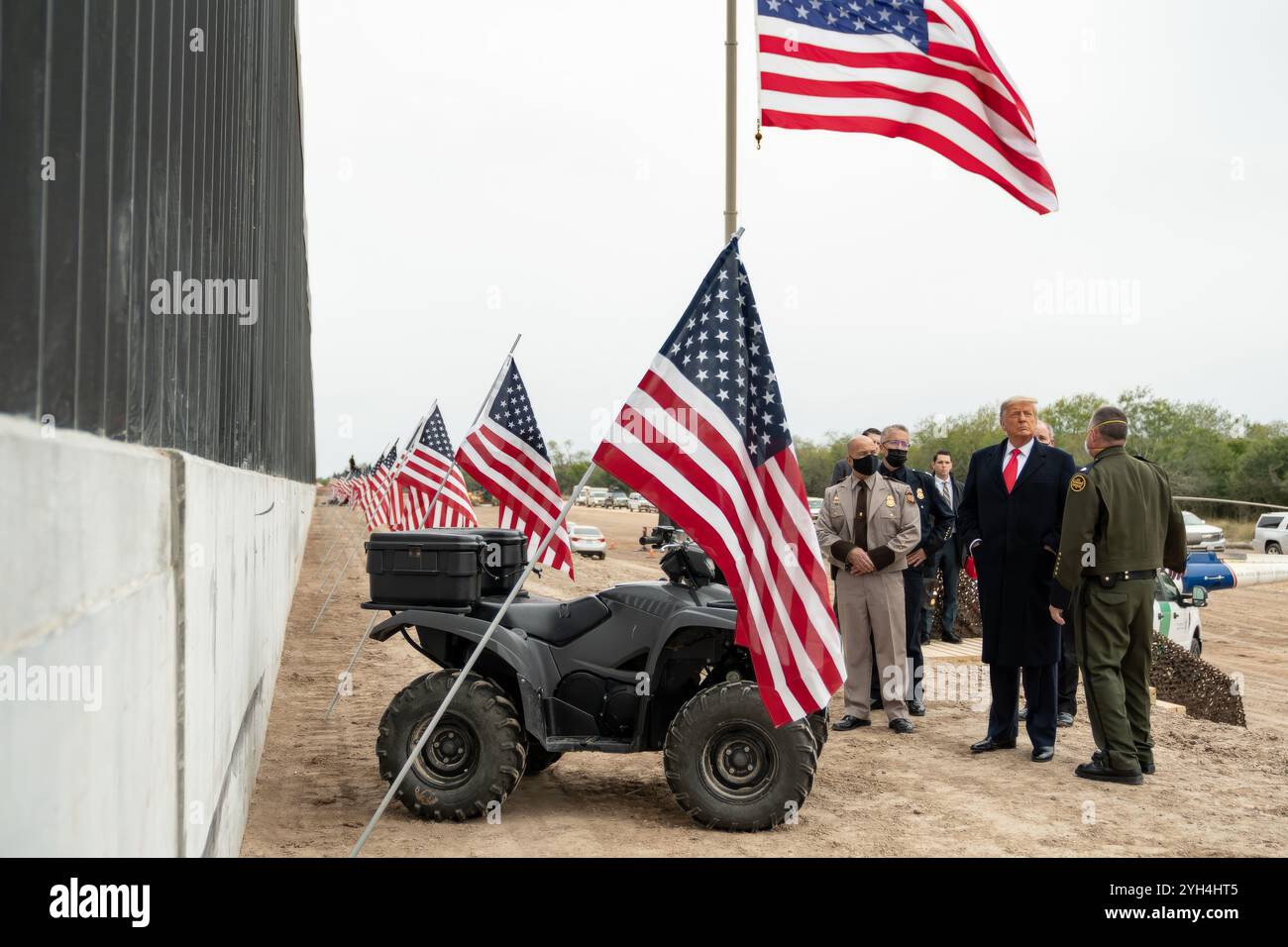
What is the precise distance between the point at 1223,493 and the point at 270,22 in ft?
216

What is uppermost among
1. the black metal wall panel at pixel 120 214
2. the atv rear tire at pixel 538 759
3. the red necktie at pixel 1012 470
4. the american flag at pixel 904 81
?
the american flag at pixel 904 81

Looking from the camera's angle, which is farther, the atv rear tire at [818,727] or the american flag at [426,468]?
the american flag at [426,468]

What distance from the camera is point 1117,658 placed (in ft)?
23.5

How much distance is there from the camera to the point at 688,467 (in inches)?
199

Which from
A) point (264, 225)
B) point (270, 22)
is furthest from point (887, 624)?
point (270, 22)

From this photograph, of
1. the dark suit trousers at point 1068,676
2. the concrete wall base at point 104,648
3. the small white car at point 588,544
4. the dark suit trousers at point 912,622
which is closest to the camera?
the concrete wall base at point 104,648

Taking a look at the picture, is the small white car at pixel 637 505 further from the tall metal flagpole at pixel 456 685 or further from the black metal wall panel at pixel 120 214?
the black metal wall panel at pixel 120 214

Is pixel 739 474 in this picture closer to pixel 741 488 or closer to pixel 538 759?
pixel 741 488

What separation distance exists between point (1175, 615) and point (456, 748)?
404 inches

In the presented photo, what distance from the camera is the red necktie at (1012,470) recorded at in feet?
25.8

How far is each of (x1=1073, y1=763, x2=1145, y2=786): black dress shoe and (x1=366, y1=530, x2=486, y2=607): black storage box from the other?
414 cm

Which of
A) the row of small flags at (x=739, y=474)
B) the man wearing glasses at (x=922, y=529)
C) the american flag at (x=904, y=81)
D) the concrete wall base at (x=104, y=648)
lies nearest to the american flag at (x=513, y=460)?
the man wearing glasses at (x=922, y=529)

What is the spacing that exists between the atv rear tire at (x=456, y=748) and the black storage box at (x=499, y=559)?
70 centimetres

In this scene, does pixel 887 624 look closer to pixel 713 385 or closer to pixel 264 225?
pixel 713 385
